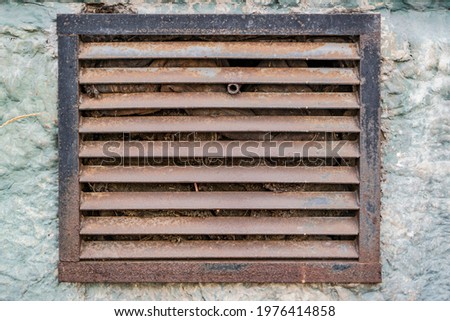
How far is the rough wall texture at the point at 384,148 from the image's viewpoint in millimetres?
1549

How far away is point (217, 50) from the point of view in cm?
150

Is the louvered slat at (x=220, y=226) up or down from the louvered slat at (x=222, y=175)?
down

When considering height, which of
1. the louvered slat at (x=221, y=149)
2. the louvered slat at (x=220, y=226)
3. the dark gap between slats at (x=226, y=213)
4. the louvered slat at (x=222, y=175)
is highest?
the louvered slat at (x=221, y=149)

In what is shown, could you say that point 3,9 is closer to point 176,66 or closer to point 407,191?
point 176,66

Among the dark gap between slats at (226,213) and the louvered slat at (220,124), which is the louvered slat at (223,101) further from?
the dark gap between slats at (226,213)

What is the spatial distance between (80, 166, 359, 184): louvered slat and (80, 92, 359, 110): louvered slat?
185 mm

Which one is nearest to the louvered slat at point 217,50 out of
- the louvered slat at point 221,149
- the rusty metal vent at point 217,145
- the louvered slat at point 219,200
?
the rusty metal vent at point 217,145

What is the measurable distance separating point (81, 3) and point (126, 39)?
0.59ft

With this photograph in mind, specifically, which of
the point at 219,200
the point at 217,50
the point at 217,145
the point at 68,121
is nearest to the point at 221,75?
the point at 217,50

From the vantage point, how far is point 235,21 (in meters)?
1.51

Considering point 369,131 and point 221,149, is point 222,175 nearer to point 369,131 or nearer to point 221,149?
point 221,149

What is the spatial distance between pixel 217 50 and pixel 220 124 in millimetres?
220

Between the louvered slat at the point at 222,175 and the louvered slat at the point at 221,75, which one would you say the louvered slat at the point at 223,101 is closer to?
the louvered slat at the point at 221,75

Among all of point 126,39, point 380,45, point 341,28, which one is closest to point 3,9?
point 126,39
